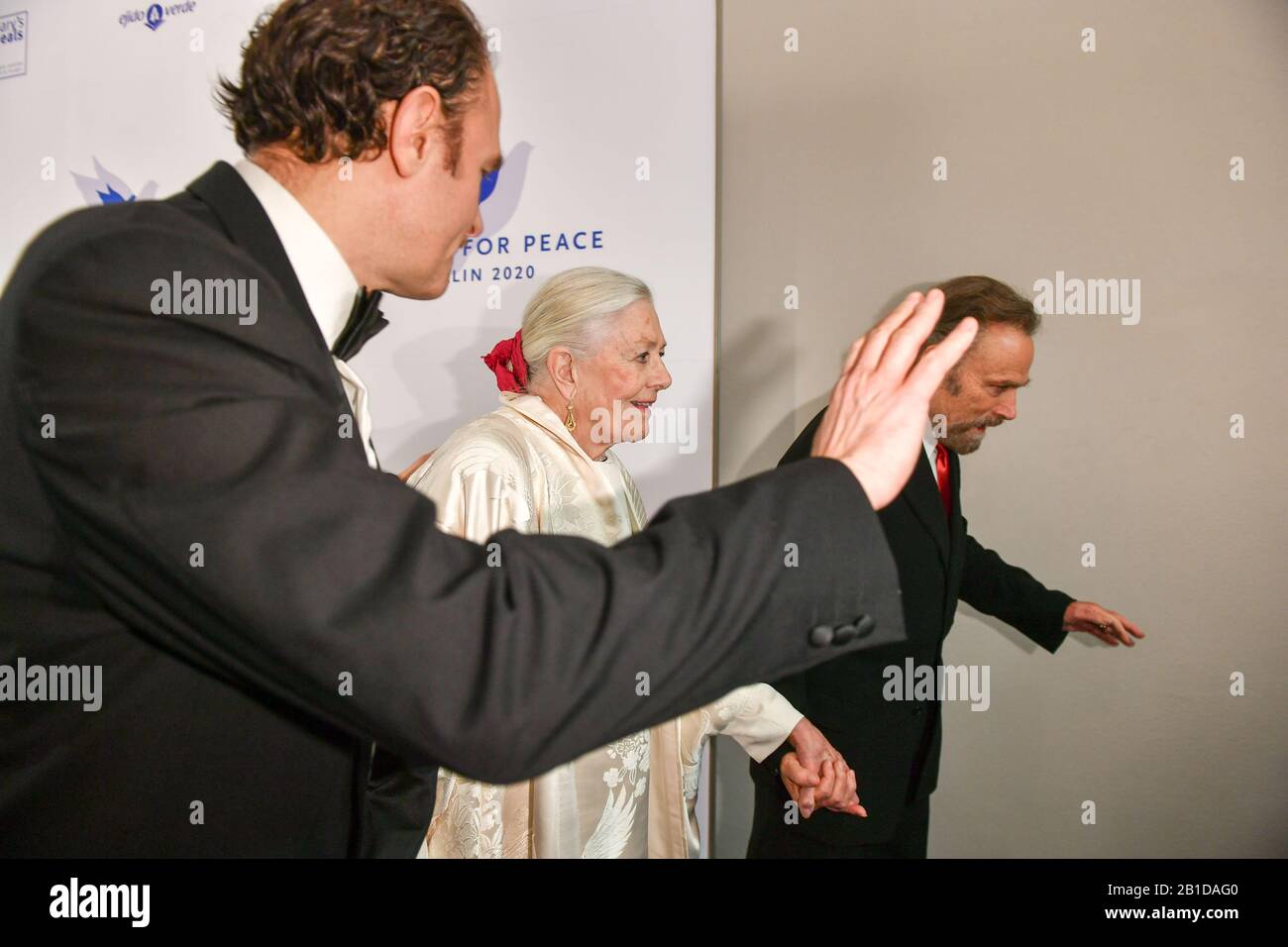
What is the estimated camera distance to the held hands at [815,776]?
1531 millimetres

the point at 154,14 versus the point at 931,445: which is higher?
the point at 154,14

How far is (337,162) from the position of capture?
30.3 inches

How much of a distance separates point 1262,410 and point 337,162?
2305 millimetres

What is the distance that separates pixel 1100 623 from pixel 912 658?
0.55m

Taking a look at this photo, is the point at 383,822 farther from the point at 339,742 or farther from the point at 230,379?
the point at 230,379

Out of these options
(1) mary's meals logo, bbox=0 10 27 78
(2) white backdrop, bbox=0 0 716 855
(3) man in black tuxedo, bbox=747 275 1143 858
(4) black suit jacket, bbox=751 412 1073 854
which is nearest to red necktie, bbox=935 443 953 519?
(3) man in black tuxedo, bbox=747 275 1143 858

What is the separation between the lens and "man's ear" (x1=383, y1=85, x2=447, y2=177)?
0.75 metres

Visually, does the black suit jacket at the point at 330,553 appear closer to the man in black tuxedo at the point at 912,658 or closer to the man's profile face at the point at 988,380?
the man in black tuxedo at the point at 912,658

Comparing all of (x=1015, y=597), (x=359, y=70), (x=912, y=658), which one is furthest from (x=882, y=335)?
(x=1015, y=597)

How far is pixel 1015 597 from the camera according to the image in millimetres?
2311

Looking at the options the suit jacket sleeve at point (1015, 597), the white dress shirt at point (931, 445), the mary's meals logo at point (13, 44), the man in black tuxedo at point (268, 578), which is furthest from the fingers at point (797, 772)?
the mary's meals logo at point (13, 44)

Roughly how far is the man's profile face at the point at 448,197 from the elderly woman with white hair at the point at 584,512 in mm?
708

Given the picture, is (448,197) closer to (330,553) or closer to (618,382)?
(330,553)

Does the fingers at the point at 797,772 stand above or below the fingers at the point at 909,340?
below
